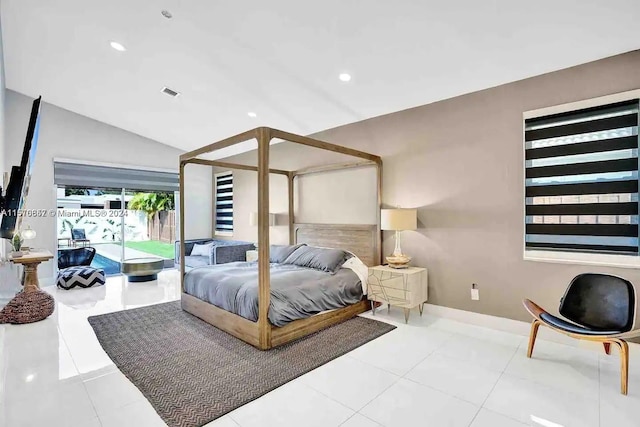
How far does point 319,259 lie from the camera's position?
14.5 feet

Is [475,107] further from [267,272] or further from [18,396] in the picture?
[18,396]

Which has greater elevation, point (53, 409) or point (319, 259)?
point (319, 259)

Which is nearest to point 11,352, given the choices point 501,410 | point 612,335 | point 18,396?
point 18,396

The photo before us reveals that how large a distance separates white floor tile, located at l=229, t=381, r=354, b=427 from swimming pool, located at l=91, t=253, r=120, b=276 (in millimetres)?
6031

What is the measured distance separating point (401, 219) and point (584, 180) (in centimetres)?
181

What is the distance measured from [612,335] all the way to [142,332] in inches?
167

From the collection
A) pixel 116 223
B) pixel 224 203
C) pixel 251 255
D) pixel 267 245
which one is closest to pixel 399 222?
pixel 267 245

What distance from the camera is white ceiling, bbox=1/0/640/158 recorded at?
268cm

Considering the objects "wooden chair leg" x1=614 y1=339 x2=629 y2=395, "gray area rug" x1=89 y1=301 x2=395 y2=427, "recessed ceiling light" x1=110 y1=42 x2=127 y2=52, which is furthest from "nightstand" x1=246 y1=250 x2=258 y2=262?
"wooden chair leg" x1=614 y1=339 x2=629 y2=395

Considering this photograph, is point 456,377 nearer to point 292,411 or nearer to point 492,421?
point 492,421

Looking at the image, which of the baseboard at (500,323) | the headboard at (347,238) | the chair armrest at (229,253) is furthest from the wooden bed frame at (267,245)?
the chair armrest at (229,253)

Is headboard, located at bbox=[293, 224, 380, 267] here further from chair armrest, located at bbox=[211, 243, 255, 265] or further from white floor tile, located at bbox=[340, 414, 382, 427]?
white floor tile, located at bbox=[340, 414, 382, 427]

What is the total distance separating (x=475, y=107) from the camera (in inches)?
150

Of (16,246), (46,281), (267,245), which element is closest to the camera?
(267,245)
